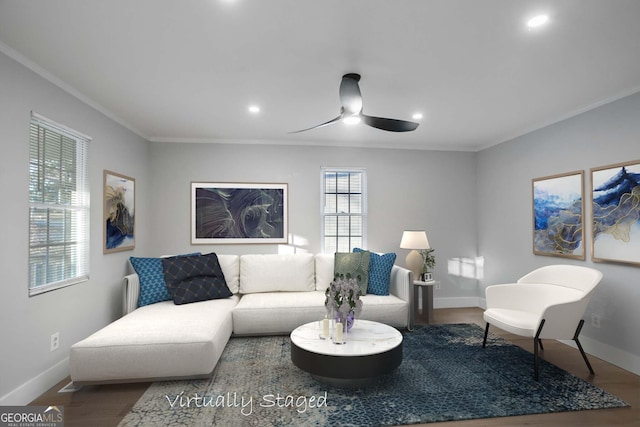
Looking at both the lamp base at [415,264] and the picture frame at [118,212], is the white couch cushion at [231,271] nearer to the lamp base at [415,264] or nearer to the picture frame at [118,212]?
the picture frame at [118,212]

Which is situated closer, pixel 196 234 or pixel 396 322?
pixel 396 322

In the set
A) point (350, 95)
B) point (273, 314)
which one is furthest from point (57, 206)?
point (350, 95)

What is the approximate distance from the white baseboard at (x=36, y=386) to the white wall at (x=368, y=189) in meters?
2.03

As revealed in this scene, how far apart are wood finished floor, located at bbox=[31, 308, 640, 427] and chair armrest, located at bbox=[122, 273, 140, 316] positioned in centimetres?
82

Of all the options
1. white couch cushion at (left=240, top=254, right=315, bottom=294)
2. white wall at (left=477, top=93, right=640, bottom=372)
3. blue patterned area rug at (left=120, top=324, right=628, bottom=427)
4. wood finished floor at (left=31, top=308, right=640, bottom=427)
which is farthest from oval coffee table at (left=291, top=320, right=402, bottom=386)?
white wall at (left=477, top=93, right=640, bottom=372)

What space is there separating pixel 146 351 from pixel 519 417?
2.71 metres

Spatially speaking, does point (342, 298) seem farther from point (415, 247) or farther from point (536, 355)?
point (415, 247)

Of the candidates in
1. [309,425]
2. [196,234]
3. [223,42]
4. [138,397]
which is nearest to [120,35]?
[223,42]

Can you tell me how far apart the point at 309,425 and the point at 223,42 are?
98.8 inches

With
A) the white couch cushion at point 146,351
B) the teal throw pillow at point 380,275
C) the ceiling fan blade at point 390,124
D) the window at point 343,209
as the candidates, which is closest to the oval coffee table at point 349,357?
the white couch cushion at point 146,351

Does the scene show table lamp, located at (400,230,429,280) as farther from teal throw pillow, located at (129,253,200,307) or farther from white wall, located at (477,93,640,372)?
teal throw pillow, located at (129,253,200,307)

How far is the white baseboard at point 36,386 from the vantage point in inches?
92.4

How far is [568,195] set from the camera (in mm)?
3748

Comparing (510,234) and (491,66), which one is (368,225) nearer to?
(510,234)
